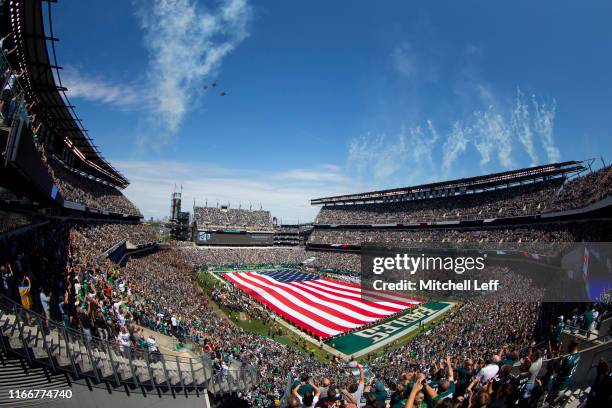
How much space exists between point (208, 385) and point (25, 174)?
7.45 meters

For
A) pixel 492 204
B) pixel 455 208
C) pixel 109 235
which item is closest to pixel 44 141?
pixel 109 235

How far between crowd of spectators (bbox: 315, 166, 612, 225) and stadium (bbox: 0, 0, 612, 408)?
0.97 ft

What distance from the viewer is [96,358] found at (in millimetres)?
7832


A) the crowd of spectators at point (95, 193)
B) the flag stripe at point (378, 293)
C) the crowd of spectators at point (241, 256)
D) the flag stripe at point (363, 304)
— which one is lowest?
the flag stripe at point (363, 304)

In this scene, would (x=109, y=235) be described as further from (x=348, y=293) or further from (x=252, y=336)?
(x=348, y=293)

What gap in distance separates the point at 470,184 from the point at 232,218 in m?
46.4

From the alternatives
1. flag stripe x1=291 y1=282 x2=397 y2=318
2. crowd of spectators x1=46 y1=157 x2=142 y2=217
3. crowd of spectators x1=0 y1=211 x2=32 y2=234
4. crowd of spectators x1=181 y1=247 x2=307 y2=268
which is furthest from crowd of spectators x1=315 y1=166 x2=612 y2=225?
crowd of spectators x1=46 y1=157 x2=142 y2=217

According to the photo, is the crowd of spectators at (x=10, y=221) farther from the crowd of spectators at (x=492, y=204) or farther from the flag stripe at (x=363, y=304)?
the flag stripe at (x=363, y=304)

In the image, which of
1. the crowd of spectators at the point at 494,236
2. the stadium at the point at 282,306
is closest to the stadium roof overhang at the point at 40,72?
the stadium at the point at 282,306

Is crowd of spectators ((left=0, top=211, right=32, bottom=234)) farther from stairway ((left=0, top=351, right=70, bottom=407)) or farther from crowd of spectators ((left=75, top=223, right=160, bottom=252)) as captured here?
crowd of spectators ((left=75, top=223, right=160, bottom=252))

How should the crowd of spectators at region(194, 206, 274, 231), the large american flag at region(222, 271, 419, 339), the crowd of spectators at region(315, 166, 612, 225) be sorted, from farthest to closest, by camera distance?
the crowd of spectators at region(194, 206, 274, 231), the large american flag at region(222, 271, 419, 339), the crowd of spectators at region(315, 166, 612, 225)

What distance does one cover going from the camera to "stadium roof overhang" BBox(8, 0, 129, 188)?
11305mm

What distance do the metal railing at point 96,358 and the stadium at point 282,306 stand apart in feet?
0.11

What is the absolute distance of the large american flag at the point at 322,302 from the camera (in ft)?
91.7
